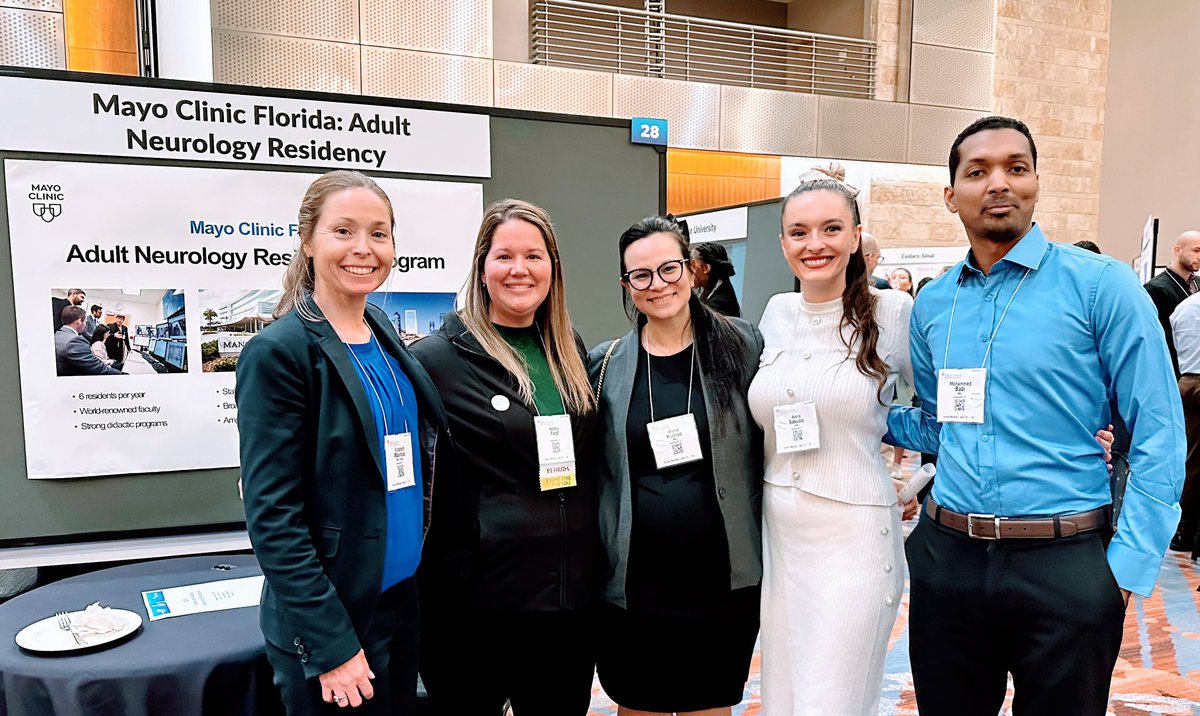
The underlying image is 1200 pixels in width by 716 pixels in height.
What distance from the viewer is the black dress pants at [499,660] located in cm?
181

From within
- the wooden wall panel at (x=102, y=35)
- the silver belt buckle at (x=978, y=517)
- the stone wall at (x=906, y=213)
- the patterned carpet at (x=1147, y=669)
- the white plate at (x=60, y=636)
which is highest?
the wooden wall panel at (x=102, y=35)

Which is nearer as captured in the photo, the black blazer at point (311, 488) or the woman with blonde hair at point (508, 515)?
the black blazer at point (311, 488)

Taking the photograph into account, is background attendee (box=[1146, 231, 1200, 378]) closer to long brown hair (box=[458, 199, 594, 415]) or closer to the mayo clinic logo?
long brown hair (box=[458, 199, 594, 415])

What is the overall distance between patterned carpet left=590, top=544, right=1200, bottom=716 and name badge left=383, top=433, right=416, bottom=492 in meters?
1.78

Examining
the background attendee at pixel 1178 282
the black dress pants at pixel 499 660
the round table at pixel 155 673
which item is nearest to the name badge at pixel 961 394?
the black dress pants at pixel 499 660

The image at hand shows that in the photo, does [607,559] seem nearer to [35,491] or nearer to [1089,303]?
[1089,303]

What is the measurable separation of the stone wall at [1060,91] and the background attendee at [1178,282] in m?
6.87

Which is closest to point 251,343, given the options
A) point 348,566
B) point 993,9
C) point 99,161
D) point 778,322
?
point 348,566

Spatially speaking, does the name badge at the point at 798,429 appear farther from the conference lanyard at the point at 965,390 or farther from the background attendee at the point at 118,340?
the background attendee at the point at 118,340

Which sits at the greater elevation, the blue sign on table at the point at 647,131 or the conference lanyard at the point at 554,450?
the blue sign on table at the point at 647,131

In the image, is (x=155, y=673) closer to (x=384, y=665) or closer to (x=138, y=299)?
(x=384, y=665)

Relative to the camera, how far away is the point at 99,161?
99.9 inches

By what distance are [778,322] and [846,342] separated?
0.23 m

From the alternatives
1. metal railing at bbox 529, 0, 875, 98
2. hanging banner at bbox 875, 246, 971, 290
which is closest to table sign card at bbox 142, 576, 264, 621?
hanging banner at bbox 875, 246, 971, 290
